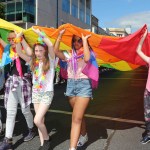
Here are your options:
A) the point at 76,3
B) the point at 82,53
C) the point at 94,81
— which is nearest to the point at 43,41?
the point at 82,53

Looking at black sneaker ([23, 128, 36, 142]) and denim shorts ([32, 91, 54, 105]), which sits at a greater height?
denim shorts ([32, 91, 54, 105])

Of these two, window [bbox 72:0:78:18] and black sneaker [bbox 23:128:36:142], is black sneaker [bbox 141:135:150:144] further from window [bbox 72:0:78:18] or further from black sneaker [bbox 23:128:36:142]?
window [bbox 72:0:78:18]

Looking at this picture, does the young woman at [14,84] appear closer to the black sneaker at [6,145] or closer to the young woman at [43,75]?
the black sneaker at [6,145]

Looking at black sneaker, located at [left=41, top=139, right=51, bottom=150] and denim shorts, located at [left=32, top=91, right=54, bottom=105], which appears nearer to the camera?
denim shorts, located at [left=32, top=91, right=54, bottom=105]

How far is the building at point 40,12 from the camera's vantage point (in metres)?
41.8

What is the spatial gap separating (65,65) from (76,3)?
54634 mm

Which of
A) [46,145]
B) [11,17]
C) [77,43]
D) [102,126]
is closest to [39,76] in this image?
[77,43]

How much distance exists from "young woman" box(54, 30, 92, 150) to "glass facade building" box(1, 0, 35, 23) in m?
36.4

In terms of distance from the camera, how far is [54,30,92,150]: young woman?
16.8 feet

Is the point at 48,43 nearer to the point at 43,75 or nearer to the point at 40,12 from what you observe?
the point at 43,75

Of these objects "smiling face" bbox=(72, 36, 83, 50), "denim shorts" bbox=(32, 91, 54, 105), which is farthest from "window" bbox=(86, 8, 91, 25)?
"denim shorts" bbox=(32, 91, 54, 105)

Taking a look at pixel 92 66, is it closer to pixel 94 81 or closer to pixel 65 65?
pixel 94 81

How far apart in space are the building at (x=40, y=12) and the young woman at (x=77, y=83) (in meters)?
36.0

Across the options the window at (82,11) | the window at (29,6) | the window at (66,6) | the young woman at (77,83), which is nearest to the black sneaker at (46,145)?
the young woman at (77,83)
